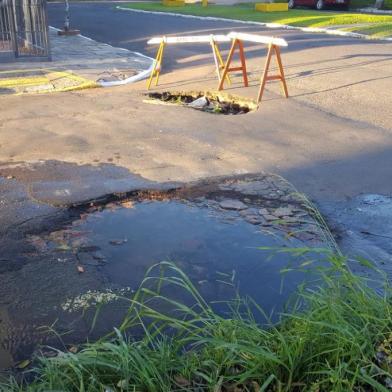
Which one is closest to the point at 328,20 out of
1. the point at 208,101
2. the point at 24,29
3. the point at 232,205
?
the point at 24,29

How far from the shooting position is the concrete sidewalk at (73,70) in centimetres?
1175

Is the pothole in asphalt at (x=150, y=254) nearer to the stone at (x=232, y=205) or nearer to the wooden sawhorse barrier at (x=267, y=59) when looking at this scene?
the stone at (x=232, y=205)

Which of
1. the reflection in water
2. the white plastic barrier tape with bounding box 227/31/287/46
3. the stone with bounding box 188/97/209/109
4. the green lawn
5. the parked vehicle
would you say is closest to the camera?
the reflection in water

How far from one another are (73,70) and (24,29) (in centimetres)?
330

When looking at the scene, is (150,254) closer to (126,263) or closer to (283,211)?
(126,263)

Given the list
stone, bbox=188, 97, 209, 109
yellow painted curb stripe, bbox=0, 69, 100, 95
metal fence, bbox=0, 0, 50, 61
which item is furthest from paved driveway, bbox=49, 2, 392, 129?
metal fence, bbox=0, 0, 50, 61

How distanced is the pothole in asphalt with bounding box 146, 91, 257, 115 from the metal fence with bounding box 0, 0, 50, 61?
195 inches

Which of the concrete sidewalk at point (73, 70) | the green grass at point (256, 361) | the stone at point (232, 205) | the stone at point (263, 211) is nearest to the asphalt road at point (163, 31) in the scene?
the concrete sidewalk at point (73, 70)

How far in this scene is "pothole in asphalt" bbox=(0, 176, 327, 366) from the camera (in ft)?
12.6

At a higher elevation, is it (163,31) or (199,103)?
(199,103)

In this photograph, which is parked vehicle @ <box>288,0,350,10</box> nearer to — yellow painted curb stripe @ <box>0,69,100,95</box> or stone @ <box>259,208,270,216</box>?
yellow painted curb stripe @ <box>0,69,100,95</box>

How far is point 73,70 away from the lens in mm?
13367

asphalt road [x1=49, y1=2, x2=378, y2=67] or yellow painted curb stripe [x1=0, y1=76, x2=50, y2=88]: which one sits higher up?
yellow painted curb stripe [x1=0, y1=76, x2=50, y2=88]

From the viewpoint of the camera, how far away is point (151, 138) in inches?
312
